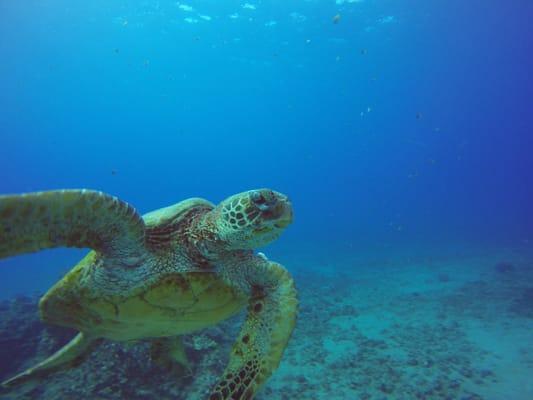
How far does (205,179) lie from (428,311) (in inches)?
5748

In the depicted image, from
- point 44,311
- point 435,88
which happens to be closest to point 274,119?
point 435,88

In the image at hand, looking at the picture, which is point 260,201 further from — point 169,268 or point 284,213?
point 169,268

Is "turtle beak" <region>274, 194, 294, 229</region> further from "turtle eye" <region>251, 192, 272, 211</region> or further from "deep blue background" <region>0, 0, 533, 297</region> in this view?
"deep blue background" <region>0, 0, 533, 297</region>

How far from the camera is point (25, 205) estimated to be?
1.93 m

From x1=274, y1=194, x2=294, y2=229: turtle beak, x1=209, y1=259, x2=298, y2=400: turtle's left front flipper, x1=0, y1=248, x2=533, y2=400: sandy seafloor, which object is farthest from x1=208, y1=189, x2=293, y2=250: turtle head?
x1=0, y1=248, x2=533, y2=400: sandy seafloor

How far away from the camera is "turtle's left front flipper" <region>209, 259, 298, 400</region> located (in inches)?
99.8

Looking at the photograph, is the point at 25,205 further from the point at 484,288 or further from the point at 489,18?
the point at 489,18

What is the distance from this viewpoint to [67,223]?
216 cm

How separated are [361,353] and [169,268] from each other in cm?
511

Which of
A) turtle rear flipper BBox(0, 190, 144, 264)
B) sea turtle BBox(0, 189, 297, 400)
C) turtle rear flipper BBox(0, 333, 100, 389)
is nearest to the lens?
turtle rear flipper BBox(0, 190, 144, 264)

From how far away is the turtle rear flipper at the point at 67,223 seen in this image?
1.96 m

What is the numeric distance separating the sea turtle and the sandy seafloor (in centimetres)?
139

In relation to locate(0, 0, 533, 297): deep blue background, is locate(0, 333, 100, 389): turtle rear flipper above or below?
below

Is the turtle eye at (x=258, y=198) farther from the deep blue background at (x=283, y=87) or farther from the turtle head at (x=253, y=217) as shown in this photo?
the deep blue background at (x=283, y=87)
